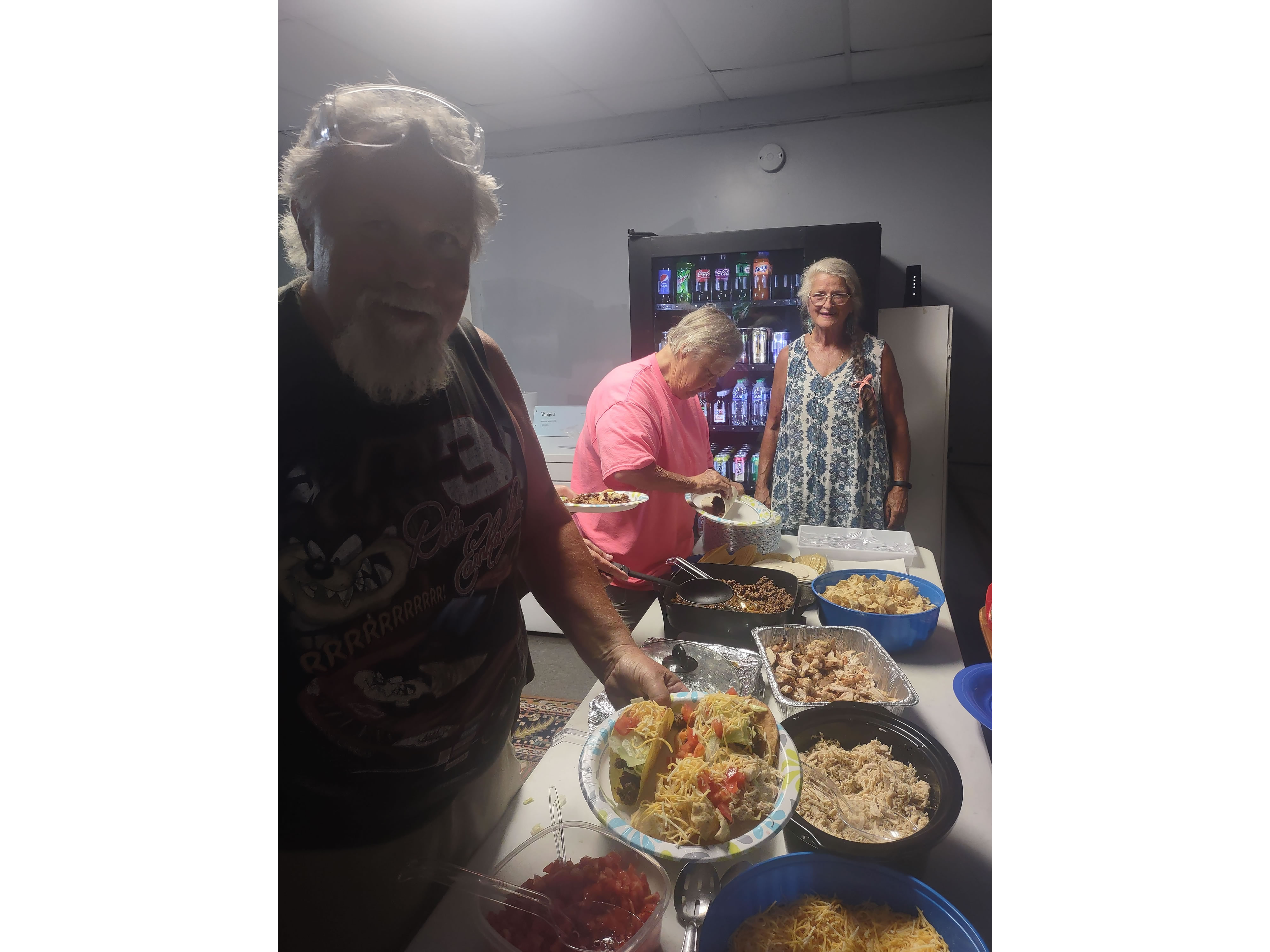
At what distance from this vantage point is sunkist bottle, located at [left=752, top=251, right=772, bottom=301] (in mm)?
1576

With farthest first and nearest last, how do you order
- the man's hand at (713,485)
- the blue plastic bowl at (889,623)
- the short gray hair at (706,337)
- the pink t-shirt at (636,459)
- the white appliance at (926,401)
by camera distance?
the white appliance at (926,401) < the short gray hair at (706,337) < the man's hand at (713,485) < the blue plastic bowl at (889,623) < the pink t-shirt at (636,459)

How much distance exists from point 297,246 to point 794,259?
1496 millimetres

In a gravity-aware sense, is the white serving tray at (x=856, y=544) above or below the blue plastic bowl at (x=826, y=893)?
above

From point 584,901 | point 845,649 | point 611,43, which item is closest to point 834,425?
point 845,649

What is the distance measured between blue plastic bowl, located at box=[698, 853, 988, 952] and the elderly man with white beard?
280 millimetres

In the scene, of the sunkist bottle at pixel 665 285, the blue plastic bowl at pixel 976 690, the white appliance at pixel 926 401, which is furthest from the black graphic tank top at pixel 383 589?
the white appliance at pixel 926 401

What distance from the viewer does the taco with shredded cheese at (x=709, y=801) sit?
51 cm

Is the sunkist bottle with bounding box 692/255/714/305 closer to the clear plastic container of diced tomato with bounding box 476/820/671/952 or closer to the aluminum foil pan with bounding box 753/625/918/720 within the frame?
the aluminum foil pan with bounding box 753/625/918/720

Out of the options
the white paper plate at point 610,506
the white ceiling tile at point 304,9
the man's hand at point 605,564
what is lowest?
the man's hand at point 605,564

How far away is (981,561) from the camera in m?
1.57

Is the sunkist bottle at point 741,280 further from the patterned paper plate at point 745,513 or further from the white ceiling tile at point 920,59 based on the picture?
the patterned paper plate at point 745,513

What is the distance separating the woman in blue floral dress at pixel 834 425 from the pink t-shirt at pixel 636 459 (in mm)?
387
